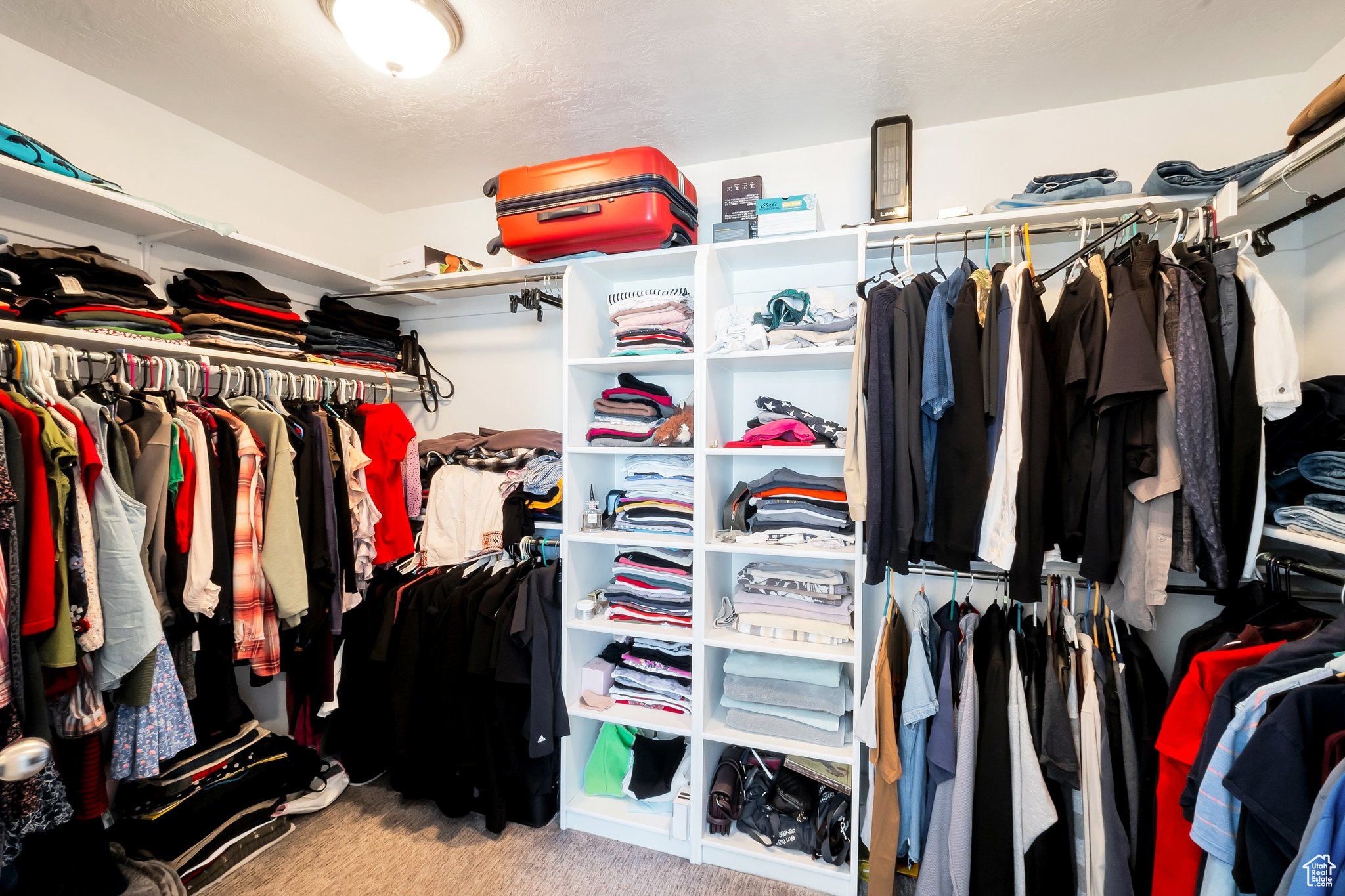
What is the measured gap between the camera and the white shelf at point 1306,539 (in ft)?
3.71

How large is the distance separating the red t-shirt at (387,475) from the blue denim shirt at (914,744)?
1920mm

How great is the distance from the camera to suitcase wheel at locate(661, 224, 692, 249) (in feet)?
6.29

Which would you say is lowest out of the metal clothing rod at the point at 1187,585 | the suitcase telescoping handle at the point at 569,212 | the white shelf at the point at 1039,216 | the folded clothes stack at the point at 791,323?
the metal clothing rod at the point at 1187,585

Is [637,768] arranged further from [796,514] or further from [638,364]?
[638,364]

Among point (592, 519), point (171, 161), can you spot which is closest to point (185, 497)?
point (592, 519)

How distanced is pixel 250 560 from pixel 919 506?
6.53 feet

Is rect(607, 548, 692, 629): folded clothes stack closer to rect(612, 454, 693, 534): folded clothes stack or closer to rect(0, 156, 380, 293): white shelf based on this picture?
rect(612, 454, 693, 534): folded clothes stack

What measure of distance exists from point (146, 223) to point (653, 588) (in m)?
2.06

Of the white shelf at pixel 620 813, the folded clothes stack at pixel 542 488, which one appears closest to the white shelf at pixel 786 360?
the folded clothes stack at pixel 542 488

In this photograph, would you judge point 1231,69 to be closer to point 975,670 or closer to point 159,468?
point 975,670

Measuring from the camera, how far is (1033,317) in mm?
1390

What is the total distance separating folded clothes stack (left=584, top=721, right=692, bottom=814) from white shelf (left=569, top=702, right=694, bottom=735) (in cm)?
14

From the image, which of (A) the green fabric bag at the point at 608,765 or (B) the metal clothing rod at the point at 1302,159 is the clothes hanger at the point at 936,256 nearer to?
(B) the metal clothing rod at the point at 1302,159

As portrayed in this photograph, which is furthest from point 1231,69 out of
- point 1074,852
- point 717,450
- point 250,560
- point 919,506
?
point 250,560
